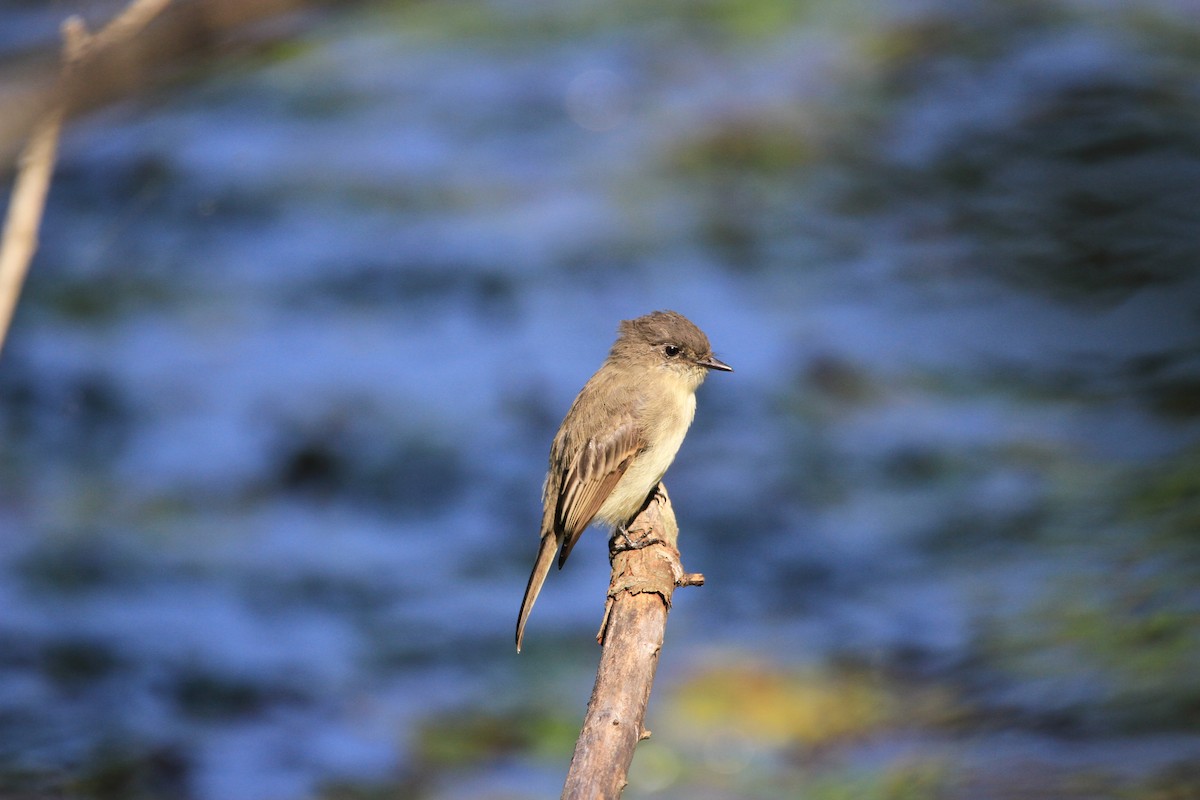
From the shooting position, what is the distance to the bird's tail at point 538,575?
4934 mm

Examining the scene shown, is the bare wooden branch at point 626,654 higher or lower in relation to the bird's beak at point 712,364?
lower

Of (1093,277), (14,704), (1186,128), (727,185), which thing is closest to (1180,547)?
(1093,277)

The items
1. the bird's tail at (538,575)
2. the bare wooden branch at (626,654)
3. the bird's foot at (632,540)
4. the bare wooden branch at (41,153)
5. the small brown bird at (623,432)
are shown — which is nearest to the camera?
the bare wooden branch at (41,153)

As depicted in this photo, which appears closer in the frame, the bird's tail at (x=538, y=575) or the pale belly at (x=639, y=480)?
the bird's tail at (x=538, y=575)

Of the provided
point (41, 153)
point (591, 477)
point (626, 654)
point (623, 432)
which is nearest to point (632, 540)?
point (591, 477)

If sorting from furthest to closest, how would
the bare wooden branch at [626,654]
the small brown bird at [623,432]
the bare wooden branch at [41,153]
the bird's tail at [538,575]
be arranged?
the small brown bird at [623,432], the bird's tail at [538,575], the bare wooden branch at [626,654], the bare wooden branch at [41,153]

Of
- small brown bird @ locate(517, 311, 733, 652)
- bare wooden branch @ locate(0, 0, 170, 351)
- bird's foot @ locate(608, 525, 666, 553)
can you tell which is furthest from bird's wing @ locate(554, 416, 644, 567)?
bare wooden branch @ locate(0, 0, 170, 351)

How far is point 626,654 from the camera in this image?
3.51m

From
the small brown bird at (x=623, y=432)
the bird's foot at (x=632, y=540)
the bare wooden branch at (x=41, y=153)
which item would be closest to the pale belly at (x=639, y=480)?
the small brown bird at (x=623, y=432)

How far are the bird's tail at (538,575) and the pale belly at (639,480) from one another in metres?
0.24

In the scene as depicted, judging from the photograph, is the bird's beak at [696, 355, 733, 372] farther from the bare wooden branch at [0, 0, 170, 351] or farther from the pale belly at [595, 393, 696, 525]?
the bare wooden branch at [0, 0, 170, 351]

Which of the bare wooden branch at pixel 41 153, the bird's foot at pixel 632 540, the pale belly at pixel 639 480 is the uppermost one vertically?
the pale belly at pixel 639 480

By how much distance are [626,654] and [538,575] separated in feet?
5.17

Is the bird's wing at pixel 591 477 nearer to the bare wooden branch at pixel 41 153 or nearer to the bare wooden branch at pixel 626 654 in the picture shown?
the bare wooden branch at pixel 626 654
